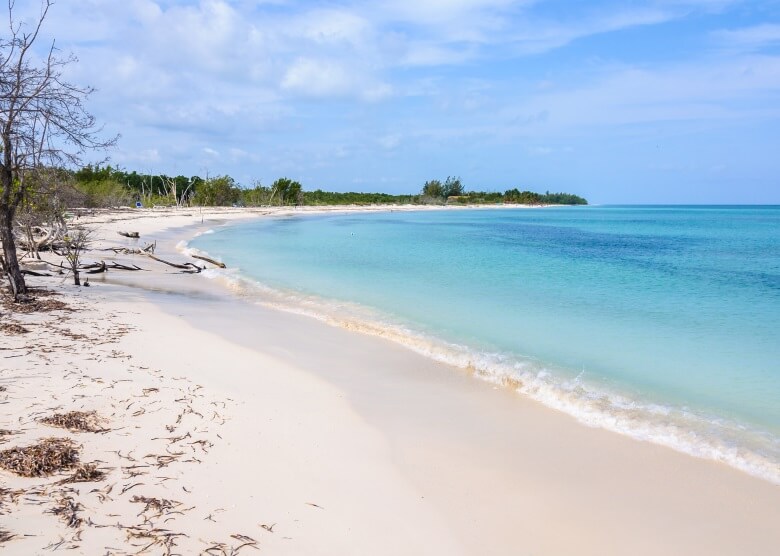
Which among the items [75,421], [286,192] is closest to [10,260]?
[75,421]

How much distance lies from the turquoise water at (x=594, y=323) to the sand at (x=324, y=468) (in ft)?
2.31

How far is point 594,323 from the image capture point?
10141 mm

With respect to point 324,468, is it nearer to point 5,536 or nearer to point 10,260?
point 5,536

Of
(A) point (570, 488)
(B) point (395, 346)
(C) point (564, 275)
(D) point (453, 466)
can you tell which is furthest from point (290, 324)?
(C) point (564, 275)

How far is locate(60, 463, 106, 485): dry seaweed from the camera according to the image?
127 inches

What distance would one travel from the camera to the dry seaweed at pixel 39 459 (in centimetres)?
325

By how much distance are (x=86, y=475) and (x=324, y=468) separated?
1.52 metres

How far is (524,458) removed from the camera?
4449 mm

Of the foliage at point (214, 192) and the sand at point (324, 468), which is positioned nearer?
the sand at point (324, 468)

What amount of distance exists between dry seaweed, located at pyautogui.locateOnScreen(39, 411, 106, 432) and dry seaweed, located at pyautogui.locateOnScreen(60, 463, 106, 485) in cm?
59

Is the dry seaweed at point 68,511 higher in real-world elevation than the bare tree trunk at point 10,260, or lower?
lower

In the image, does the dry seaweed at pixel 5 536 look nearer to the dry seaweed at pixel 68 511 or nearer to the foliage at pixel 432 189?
the dry seaweed at pixel 68 511

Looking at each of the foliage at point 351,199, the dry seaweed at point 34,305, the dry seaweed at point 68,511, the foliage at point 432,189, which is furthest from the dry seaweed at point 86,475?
the foliage at point 432,189

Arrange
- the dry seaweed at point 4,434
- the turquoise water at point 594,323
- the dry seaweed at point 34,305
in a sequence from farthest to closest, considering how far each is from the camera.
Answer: the dry seaweed at point 34,305 < the turquoise water at point 594,323 < the dry seaweed at point 4,434
